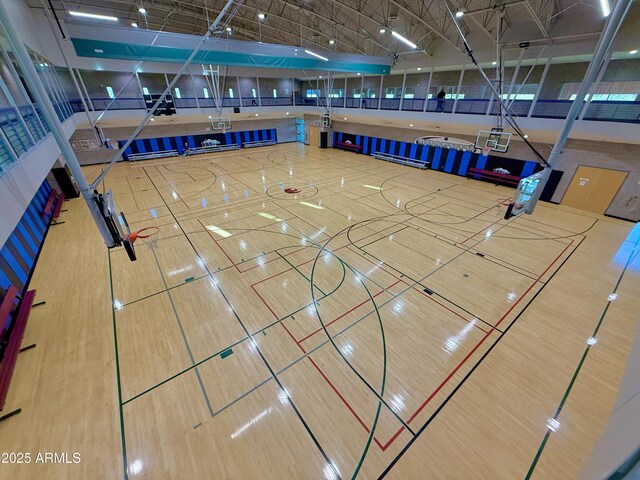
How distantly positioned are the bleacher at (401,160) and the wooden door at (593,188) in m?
8.76

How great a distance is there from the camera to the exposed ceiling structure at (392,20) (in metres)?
11.1

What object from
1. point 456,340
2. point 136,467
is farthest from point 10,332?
point 456,340

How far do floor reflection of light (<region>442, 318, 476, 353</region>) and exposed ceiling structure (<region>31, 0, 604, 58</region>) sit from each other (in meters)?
12.8

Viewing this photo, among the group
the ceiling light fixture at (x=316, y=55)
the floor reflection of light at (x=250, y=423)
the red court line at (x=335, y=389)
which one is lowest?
the red court line at (x=335, y=389)

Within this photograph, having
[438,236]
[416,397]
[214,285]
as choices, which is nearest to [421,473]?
[416,397]

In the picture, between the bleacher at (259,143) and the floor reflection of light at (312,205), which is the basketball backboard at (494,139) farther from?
the bleacher at (259,143)

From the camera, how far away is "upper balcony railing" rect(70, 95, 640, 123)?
10.7 m

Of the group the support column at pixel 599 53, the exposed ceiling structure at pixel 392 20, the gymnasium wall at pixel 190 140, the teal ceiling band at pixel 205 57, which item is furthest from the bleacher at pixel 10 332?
the gymnasium wall at pixel 190 140

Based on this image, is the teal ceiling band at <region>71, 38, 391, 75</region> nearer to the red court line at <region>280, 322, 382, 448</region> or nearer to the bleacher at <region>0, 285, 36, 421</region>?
the bleacher at <region>0, 285, 36, 421</region>

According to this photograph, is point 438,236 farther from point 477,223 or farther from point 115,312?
point 115,312

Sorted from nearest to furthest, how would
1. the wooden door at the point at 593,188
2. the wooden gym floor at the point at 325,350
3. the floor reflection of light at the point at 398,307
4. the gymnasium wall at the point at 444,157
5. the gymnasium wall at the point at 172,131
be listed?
the wooden gym floor at the point at 325,350, the floor reflection of light at the point at 398,307, the wooden door at the point at 593,188, the gymnasium wall at the point at 444,157, the gymnasium wall at the point at 172,131

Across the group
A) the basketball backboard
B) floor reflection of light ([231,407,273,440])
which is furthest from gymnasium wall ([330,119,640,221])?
floor reflection of light ([231,407,273,440])

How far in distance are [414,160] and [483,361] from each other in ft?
59.2

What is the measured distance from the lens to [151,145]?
20.8 meters
